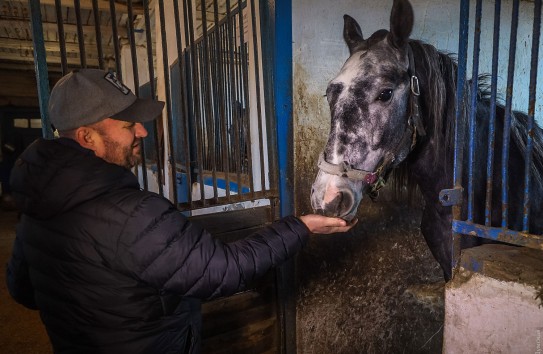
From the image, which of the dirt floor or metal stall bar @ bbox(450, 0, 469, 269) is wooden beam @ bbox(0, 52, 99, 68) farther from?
metal stall bar @ bbox(450, 0, 469, 269)

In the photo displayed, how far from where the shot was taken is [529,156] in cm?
130

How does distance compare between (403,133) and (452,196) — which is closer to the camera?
(452,196)

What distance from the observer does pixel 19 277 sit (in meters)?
1.32

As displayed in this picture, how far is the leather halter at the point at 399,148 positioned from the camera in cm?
171

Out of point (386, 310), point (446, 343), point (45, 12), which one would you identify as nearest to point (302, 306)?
point (386, 310)

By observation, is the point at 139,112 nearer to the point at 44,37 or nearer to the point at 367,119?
the point at 367,119

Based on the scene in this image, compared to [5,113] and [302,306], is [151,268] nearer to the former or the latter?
[302,306]

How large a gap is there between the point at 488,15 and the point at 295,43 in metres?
1.93

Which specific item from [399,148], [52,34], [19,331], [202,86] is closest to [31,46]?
[52,34]

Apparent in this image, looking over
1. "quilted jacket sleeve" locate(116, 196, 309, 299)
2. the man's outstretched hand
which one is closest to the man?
"quilted jacket sleeve" locate(116, 196, 309, 299)

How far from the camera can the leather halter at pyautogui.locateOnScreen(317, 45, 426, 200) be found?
171 cm

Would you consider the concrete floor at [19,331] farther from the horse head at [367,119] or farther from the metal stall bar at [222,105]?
the horse head at [367,119]

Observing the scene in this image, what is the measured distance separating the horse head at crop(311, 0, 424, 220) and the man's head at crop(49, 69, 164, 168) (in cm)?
85

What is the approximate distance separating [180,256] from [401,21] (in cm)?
150
